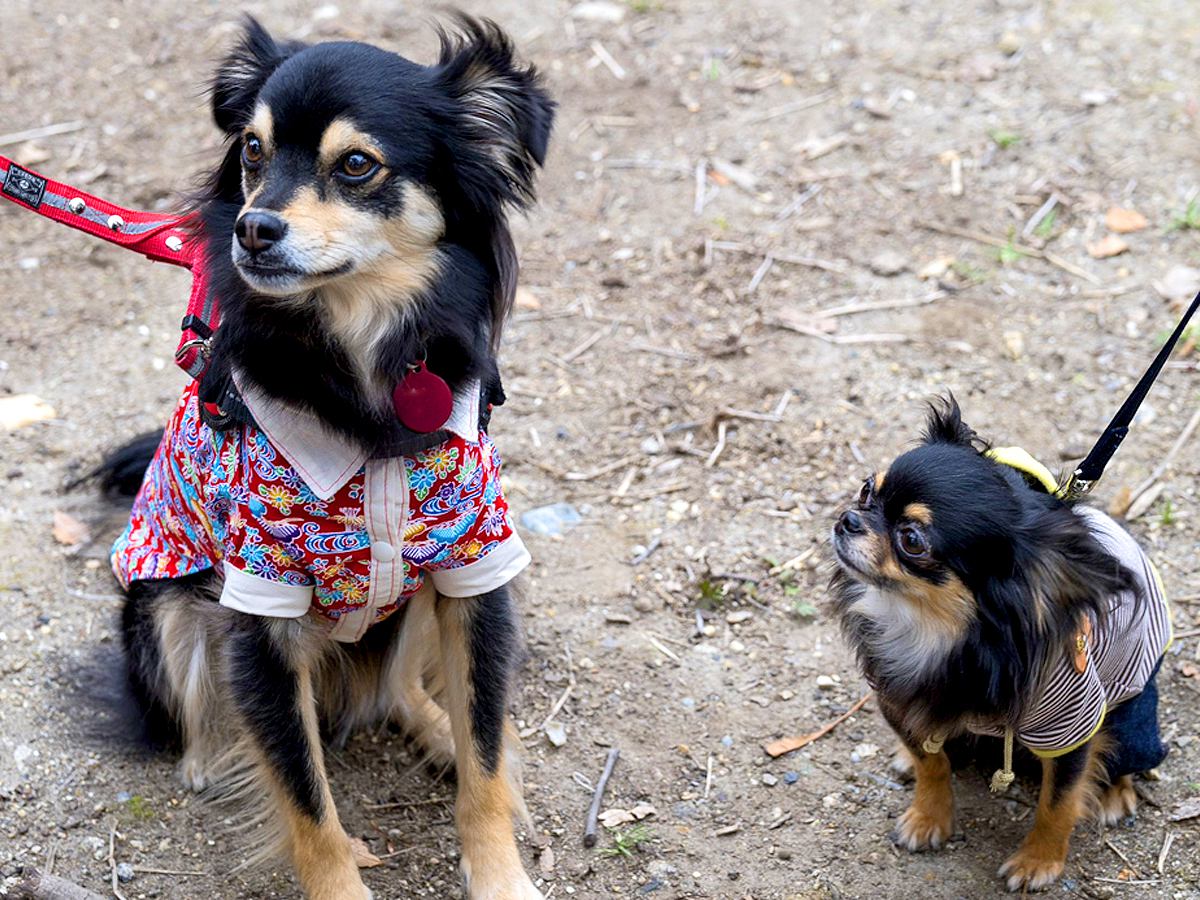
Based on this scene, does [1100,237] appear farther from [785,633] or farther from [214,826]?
[214,826]

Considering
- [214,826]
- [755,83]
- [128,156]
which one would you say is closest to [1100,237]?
[755,83]

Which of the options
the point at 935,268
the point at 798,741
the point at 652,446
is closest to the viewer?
the point at 798,741

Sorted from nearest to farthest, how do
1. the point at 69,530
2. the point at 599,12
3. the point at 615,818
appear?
the point at 615,818 → the point at 69,530 → the point at 599,12

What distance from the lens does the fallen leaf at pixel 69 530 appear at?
397 centimetres

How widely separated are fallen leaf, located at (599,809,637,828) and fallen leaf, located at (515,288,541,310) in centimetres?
232

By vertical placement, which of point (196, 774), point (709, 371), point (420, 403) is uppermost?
point (420, 403)

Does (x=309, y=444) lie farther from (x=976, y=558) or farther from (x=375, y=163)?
(x=976, y=558)

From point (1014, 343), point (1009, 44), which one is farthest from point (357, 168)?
point (1009, 44)

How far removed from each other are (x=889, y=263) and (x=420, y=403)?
2.90m

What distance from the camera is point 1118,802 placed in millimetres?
3184

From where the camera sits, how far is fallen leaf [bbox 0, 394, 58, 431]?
446 cm

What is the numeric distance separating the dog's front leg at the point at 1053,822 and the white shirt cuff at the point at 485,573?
1.30m

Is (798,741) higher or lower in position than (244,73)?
lower

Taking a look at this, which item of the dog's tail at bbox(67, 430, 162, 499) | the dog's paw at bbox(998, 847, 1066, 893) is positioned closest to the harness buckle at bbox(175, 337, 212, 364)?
the dog's tail at bbox(67, 430, 162, 499)
